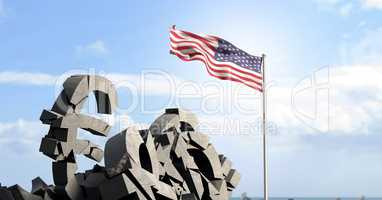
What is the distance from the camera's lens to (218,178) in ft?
74.0

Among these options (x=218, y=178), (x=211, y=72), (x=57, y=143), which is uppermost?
(x=211, y=72)

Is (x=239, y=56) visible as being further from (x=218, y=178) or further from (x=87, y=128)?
(x=87, y=128)

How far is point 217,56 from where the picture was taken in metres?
21.4

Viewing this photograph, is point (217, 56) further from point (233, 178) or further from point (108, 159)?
point (108, 159)

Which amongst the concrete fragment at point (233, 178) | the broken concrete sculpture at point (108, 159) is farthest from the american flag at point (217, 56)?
the concrete fragment at point (233, 178)

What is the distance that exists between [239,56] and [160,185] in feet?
19.2

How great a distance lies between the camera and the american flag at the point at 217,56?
835 inches

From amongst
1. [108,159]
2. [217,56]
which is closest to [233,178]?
[217,56]

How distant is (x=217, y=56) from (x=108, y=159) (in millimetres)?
5961

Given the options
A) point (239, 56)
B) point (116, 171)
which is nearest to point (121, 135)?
point (116, 171)

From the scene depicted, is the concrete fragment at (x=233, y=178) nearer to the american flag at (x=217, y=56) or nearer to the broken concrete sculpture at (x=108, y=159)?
the broken concrete sculpture at (x=108, y=159)

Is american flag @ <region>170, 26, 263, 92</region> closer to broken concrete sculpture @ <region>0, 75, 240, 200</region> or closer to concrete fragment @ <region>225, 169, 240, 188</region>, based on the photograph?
broken concrete sculpture @ <region>0, 75, 240, 200</region>

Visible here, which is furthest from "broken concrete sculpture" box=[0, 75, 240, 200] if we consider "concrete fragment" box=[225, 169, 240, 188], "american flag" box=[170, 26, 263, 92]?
"american flag" box=[170, 26, 263, 92]

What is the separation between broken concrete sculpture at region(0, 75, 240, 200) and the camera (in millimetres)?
17281
